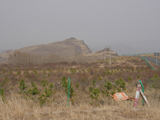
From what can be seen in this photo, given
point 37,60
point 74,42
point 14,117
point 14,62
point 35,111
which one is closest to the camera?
point 14,117

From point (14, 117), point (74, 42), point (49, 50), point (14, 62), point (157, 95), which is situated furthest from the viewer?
point (74, 42)

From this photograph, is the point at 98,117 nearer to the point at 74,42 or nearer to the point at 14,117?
the point at 14,117

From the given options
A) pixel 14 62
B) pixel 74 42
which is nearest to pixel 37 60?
pixel 14 62

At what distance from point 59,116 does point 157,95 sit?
16.5 feet

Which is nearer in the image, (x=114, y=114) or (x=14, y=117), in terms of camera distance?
(x=14, y=117)

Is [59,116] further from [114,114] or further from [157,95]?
[157,95]

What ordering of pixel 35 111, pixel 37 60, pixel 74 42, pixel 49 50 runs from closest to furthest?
pixel 35 111 < pixel 37 60 < pixel 49 50 < pixel 74 42

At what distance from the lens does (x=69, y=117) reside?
426cm

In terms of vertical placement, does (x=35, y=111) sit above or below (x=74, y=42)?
below

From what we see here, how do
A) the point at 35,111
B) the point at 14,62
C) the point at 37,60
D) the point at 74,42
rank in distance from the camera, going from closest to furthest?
1. the point at 35,111
2. the point at 14,62
3. the point at 37,60
4. the point at 74,42

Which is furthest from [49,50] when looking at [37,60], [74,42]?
[37,60]

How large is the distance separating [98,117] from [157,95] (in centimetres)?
424

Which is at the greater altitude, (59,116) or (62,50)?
(62,50)

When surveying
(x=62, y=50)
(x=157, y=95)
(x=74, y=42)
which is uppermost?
(x=74, y=42)
